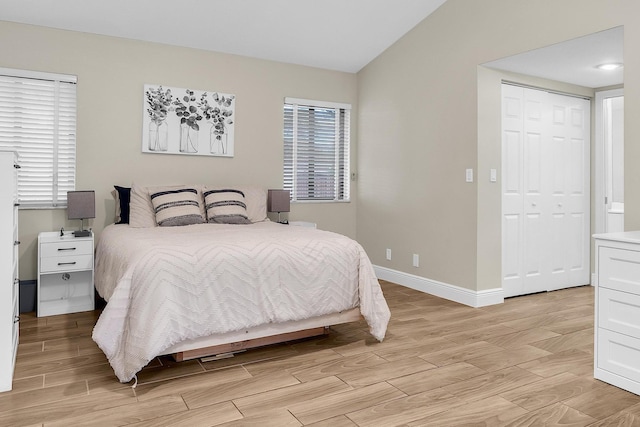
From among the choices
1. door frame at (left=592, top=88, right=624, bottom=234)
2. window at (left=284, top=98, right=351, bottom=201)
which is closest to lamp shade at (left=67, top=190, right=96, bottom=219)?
window at (left=284, top=98, right=351, bottom=201)

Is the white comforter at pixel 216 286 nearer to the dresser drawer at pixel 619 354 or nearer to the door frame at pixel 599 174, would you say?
the dresser drawer at pixel 619 354

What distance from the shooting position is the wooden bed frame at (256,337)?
2.55 m

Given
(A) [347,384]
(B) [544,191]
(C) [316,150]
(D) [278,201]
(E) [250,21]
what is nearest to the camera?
(A) [347,384]

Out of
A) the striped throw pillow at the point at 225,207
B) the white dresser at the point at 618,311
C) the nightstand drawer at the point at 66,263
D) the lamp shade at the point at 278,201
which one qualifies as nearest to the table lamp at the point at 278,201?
the lamp shade at the point at 278,201

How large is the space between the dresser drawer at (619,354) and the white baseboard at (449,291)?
5.03 feet

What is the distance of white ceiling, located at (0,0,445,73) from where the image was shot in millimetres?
3818

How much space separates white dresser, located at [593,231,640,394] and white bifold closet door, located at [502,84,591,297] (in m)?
1.81

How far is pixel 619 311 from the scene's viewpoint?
7.76ft

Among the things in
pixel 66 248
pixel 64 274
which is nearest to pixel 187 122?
pixel 66 248

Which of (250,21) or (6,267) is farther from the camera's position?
(250,21)

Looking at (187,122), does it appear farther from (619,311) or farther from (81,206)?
(619,311)

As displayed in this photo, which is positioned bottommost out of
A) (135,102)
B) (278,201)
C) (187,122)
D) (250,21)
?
(278,201)

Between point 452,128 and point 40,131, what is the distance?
3711 mm

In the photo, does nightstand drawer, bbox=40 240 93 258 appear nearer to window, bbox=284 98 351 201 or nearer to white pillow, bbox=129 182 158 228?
white pillow, bbox=129 182 158 228
